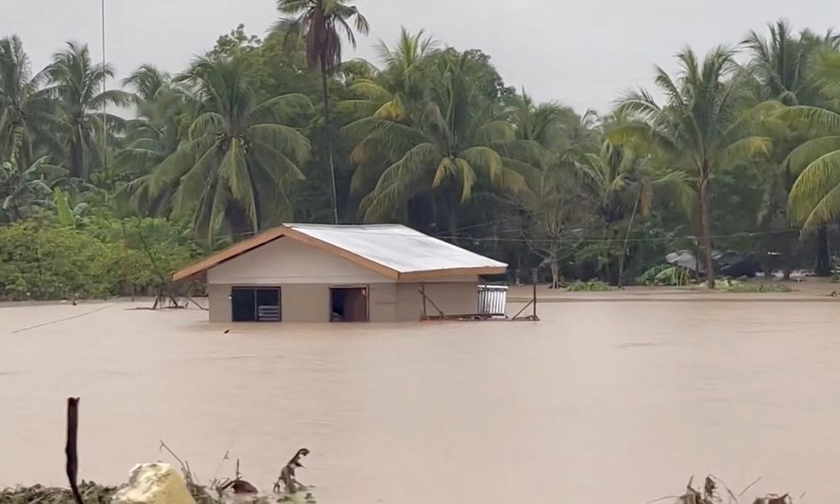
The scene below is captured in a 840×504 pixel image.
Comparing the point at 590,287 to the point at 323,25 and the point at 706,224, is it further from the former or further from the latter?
the point at 323,25

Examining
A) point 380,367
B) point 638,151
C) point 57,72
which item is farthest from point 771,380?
point 57,72

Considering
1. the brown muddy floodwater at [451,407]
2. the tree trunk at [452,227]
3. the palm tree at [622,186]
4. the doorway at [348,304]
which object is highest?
the palm tree at [622,186]

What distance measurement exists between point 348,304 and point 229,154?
9.80 meters

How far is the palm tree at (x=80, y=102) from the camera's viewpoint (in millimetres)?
44250

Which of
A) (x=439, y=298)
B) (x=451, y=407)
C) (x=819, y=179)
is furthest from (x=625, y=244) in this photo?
(x=451, y=407)

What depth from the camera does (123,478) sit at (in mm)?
8375

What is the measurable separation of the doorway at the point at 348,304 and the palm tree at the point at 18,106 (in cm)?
2017

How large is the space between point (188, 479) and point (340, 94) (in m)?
31.7

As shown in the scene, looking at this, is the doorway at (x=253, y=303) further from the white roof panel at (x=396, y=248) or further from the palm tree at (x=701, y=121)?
the palm tree at (x=701, y=121)

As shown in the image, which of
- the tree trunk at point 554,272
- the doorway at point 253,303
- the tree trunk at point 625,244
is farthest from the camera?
the tree trunk at point 554,272

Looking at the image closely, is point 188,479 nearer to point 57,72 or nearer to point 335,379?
point 335,379

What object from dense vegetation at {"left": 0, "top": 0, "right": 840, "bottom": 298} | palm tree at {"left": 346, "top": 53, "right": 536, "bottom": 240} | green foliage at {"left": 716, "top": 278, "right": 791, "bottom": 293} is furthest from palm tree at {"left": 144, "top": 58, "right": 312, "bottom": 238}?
green foliage at {"left": 716, "top": 278, "right": 791, "bottom": 293}

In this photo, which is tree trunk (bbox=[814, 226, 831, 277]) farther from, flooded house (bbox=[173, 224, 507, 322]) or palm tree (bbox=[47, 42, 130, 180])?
palm tree (bbox=[47, 42, 130, 180])

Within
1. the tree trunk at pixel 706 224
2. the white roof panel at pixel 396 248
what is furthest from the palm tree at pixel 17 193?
the tree trunk at pixel 706 224
